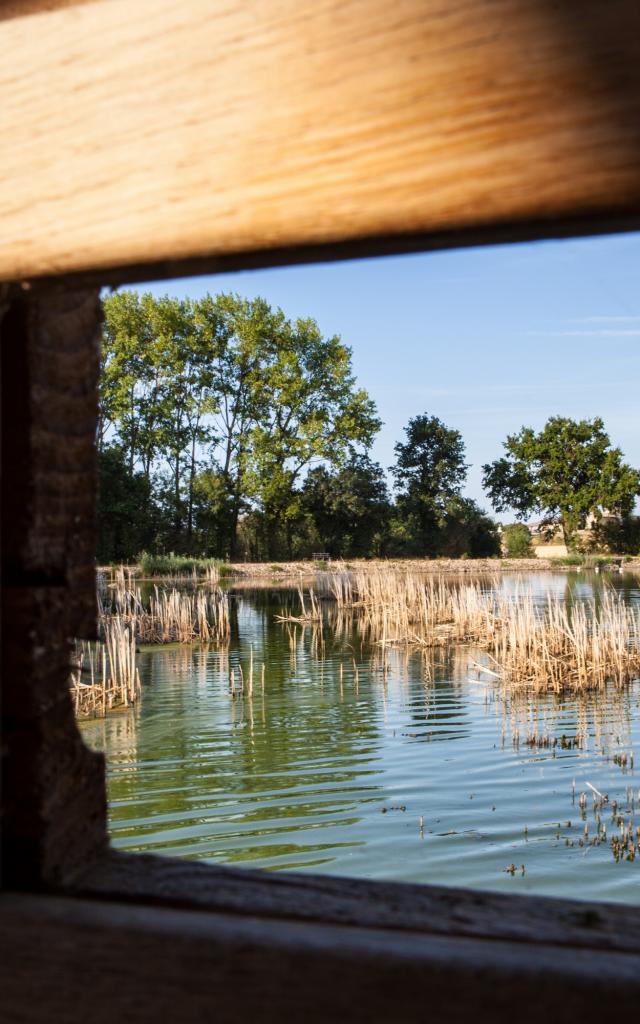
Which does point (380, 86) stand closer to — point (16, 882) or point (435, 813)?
point (16, 882)

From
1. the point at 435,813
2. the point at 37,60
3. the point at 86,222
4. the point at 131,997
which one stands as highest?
the point at 37,60

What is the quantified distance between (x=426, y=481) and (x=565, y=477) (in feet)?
32.1

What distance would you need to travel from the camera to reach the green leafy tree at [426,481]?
175ft

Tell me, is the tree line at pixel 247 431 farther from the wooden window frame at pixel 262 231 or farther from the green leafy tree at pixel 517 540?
the wooden window frame at pixel 262 231

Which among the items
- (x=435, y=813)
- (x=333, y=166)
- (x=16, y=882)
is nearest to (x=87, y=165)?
(x=333, y=166)

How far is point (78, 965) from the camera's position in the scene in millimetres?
613

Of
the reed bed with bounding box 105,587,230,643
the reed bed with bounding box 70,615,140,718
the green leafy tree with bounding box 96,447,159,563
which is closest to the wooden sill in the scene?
the reed bed with bounding box 70,615,140,718

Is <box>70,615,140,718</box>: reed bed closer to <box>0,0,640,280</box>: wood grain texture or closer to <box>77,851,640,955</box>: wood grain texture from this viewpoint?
<box>77,851,640,955</box>: wood grain texture

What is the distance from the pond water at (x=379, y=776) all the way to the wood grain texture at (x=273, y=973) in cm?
472

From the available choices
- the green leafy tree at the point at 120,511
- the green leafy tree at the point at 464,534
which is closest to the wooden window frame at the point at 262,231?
the green leafy tree at the point at 120,511

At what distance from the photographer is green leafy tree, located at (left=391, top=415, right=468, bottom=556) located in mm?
53312

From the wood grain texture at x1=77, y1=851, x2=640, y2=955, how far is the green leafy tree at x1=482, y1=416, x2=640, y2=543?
57795 millimetres

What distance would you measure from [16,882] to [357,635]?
1711cm

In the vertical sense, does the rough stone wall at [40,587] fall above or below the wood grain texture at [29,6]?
below
